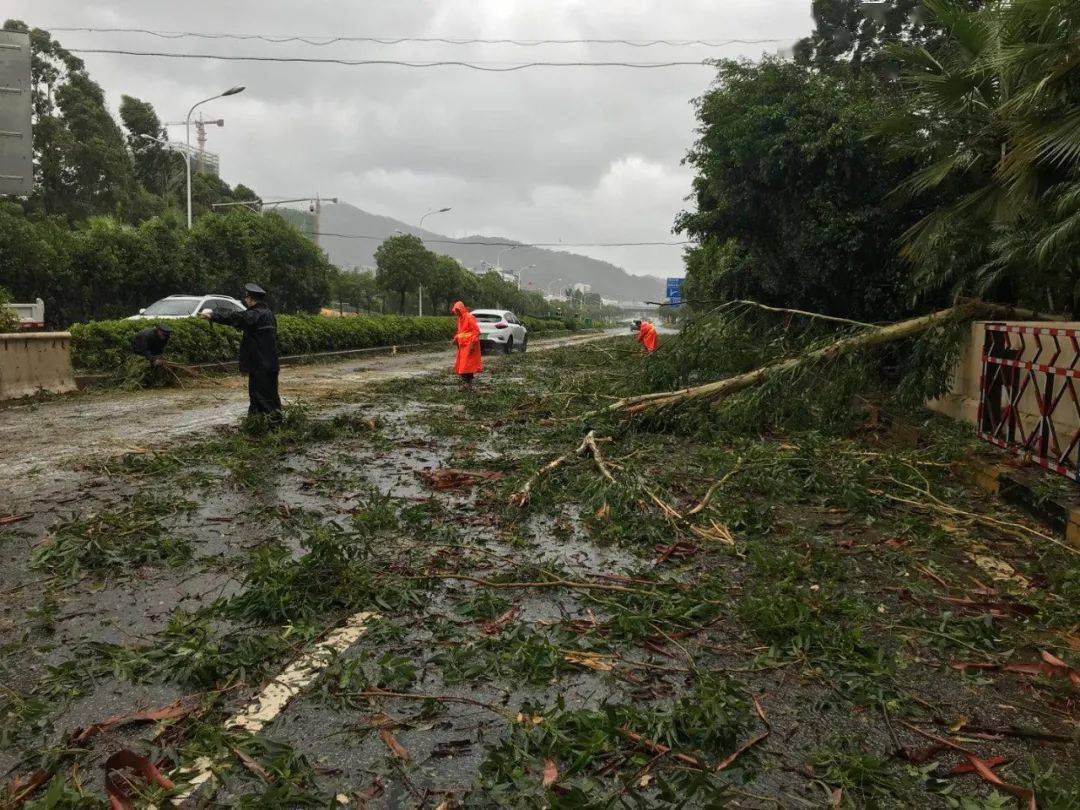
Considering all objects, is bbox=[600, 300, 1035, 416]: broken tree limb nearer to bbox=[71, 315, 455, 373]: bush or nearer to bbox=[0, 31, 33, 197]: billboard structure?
bbox=[0, 31, 33, 197]: billboard structure

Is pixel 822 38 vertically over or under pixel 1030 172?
over

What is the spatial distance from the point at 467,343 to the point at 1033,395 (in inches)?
364

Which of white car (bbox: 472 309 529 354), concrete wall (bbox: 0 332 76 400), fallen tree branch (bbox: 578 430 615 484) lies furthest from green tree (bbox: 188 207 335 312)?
fallen tree branch (bbox: 578 430 615 484)

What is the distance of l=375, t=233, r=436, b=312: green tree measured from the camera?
45.5 m

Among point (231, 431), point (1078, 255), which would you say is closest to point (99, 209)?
point (231, 431)

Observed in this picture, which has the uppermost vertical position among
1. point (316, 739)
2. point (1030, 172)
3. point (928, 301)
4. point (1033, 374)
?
point (1030, 172)

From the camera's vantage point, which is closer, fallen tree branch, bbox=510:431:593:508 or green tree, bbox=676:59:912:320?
fallen tree branch, bbox=510:431:593:508

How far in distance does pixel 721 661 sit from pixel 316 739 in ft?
5.66

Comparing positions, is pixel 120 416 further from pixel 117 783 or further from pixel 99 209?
pixel 99 209

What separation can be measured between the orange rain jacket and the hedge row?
607 centimetres

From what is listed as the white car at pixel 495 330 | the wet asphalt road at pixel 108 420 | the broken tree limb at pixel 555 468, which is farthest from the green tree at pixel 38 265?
the broken tree limb at pixel 555 468

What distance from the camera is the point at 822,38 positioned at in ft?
83.3

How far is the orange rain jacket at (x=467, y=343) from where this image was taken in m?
14.0

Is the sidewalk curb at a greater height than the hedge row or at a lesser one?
lesser
